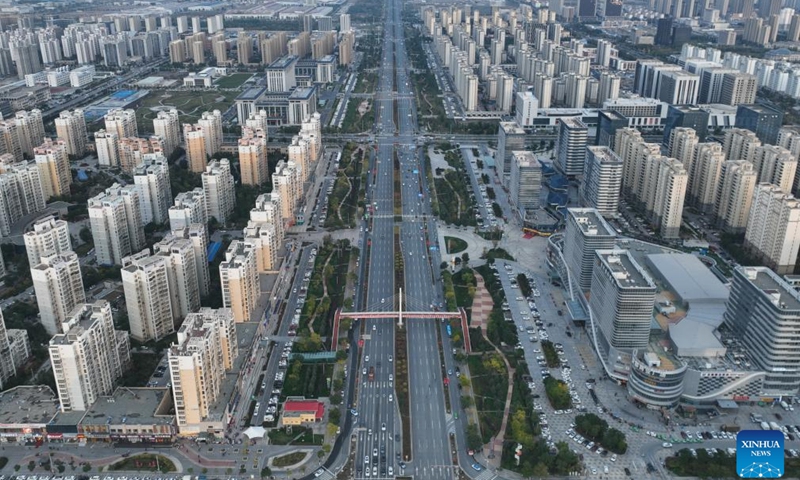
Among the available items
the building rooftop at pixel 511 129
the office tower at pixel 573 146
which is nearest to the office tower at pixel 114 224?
the building rooftop at pixel 511 129

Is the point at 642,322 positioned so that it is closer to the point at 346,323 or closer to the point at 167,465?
the point at 346,323

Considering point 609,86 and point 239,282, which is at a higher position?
point 609,86

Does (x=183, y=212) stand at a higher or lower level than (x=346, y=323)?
higher

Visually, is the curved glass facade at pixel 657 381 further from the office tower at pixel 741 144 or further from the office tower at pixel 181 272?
the office tower at pixel 741 144

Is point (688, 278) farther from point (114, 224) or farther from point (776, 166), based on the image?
point (114, 224)

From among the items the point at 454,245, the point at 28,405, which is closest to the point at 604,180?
the point at 454,245

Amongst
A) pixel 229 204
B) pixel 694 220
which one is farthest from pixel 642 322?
pixel 229 204
